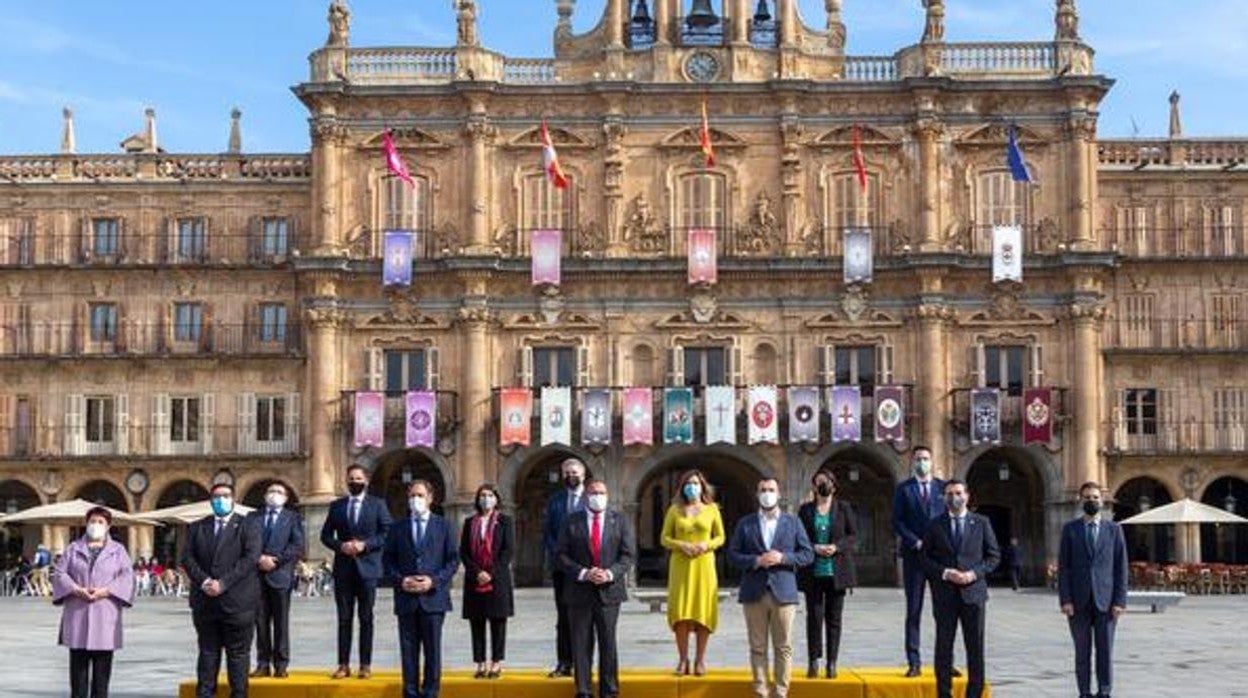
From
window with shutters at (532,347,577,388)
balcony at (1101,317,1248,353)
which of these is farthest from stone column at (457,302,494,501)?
balcony at (1101,317,1248,353)

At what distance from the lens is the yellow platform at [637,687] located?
20.0m

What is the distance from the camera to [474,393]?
192ft

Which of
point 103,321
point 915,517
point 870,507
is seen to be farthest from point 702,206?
point 915,517

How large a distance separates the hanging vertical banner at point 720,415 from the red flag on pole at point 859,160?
292 inches

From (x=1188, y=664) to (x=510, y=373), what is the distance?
34560 mm

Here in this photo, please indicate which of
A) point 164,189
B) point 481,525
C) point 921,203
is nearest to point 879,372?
point 921,203

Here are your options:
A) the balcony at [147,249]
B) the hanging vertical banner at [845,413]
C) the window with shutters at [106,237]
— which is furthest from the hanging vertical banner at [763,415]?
the window with shutters at [106,237]

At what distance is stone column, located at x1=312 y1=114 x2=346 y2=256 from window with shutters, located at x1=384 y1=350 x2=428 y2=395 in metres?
3.69

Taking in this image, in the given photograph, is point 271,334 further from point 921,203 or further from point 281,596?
point 281,596

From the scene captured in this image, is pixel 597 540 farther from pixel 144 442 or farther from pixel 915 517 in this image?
pixel 144 442

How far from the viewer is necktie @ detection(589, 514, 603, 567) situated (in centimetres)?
2011

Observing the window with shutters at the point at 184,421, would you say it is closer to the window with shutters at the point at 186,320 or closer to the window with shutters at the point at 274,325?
the window with shutters at the point at 186,320

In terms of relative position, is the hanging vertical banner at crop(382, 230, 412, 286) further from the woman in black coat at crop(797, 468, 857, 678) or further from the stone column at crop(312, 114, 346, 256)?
the woman in black coat at crop(797, 468, 857, 678)

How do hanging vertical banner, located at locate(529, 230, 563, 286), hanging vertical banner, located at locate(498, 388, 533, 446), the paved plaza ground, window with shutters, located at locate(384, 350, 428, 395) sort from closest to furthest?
the paved plaza ground
hanging vertical banner, located at locate(498, 388, 533, 446)
hanging vertical banner, located at locate(529, 230, 563, 286)
window with shutters, located at locate(384, 350, 428, 395)
